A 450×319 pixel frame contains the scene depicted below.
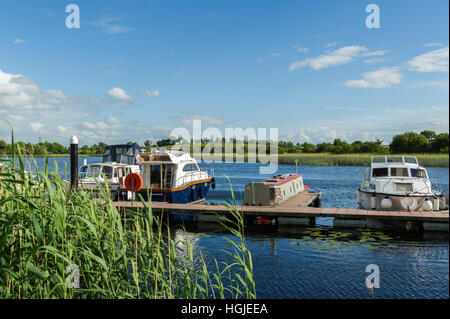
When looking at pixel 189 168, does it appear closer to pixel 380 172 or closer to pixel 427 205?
pixel 380 172

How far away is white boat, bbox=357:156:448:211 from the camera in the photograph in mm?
16375

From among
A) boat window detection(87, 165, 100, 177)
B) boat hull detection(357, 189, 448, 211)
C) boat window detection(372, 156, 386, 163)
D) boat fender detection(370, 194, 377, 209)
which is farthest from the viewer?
boat window detection(87, 165, 100, 177)

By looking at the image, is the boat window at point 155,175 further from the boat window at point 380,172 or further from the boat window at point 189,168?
the boat window at point 380,172

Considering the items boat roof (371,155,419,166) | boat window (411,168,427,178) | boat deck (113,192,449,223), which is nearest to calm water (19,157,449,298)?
boat deck (113,192,449,223)

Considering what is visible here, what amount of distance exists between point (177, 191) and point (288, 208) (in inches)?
235

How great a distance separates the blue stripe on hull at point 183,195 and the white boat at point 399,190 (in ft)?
29.8

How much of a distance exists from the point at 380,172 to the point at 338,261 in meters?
7.65

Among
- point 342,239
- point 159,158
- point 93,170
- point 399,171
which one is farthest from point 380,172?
point 93,170

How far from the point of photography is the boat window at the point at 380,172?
17877 mm

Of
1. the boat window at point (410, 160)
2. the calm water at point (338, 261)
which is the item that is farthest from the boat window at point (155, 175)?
the boat window at point (410, 160)

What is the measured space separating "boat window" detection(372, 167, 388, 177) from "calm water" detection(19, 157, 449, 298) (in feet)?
11.0

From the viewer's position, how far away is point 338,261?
1183cm

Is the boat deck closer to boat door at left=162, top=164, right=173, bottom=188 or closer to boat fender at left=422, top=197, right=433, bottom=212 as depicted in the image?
boat fender at left=422, top=197, right=433, bottom=212

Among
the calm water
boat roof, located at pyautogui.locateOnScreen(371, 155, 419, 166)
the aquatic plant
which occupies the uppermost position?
boat roof, located at pyautogui.locateOnScreen(371, 155, 419, 166)
